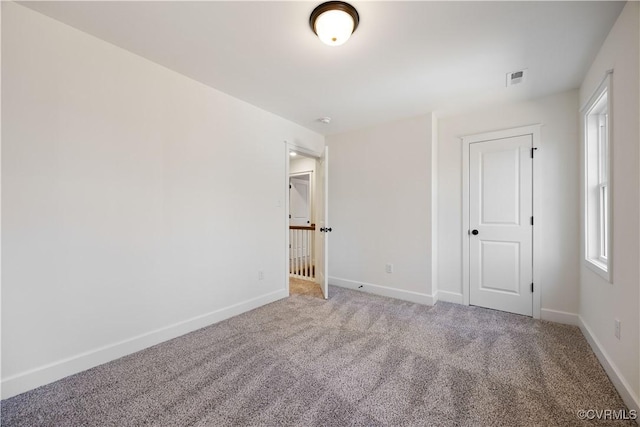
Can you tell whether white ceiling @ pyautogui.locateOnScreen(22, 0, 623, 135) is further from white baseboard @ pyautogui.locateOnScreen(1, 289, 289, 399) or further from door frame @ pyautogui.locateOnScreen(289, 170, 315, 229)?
door frame @ pyautogui.locateOnScreen(289, 170, 315, 229)

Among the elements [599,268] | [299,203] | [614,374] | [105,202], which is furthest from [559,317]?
[299,203]

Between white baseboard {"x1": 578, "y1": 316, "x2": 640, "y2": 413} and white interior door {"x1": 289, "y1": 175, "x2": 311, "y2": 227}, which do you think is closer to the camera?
white baseboard {"x1": 578, "y1": 316, "x2": 640, "y2": 413}

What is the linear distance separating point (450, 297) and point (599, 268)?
156 centimetres

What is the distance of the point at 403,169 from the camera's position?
352cm

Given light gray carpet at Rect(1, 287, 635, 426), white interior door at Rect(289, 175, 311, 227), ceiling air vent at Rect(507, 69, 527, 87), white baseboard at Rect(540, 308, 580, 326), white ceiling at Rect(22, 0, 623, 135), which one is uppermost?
white ceiling at Rect(22, 0, 623, 135)

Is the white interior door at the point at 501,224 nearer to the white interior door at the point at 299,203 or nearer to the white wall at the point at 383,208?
the white wall at the point at 383,208

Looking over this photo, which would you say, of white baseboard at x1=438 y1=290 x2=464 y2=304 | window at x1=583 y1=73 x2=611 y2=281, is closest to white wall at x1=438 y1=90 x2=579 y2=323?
window at x1=583 y1=73 x2=611 y2=281

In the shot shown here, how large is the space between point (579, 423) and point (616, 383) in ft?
1.81

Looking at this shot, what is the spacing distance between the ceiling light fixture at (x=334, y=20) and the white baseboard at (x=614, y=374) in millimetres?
2684

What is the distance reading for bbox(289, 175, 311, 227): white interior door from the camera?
21.1 feet

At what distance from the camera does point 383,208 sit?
370 centimetres

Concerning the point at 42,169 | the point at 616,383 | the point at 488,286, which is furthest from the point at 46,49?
the point at 488,286

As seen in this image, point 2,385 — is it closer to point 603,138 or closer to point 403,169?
point 403,169

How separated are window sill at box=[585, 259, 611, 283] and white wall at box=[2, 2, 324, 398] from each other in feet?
10.2
